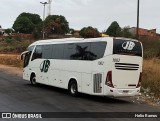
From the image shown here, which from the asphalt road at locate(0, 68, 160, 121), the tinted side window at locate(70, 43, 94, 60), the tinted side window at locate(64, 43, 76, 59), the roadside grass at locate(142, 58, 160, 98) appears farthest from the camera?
the roadside grass at locate(142, 58, 160, 98)

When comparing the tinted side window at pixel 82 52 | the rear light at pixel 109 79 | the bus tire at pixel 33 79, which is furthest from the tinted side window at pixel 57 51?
the rear light at pixel 109 79

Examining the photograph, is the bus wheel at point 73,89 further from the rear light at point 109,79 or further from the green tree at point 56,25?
the green tree at point 56,25

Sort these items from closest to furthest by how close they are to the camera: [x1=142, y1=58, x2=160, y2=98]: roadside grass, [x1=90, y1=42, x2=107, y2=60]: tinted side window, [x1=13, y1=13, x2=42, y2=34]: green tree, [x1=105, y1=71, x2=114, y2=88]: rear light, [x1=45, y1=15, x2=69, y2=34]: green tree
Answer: [x1=105, y1=71, x2=114, y2=88]: rear light, [x1=90, y1=42, x2=107, y2=60]: tinted side window, [x1=142, y1=58, x2=160, y2=98]: roadside grass, [x1=45, y1=15, x2=69, y2=34]: green tree, [x1=13, y1=13, x2=42, y2=34]: green tree

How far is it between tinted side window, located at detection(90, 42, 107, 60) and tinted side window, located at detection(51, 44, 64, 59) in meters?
3.02

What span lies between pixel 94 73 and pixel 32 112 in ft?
18.1

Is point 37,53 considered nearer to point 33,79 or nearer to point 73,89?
point 33,79

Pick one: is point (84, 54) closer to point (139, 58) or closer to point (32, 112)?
point (139, 58)

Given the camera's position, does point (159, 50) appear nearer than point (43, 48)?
No

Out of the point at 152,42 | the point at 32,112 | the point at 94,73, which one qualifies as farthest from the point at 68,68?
the point at 152,42

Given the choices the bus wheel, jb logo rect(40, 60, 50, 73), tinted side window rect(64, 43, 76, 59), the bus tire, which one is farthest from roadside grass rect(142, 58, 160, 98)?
the bus tire

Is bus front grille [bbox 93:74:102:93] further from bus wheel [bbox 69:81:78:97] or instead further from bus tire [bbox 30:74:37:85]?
bus tire [bbox 30:74:37:85]

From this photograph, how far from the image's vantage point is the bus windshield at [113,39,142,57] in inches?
712

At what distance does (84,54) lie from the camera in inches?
771

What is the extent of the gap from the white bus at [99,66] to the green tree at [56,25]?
83.4m
